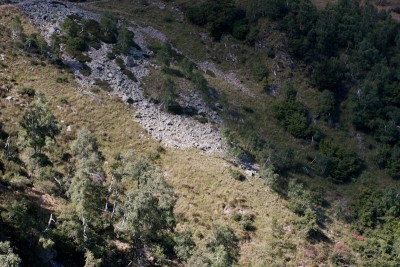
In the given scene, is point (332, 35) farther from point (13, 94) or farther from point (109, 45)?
point (13, 94)

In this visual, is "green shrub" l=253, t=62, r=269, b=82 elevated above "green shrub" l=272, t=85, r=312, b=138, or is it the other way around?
"green shrub" l=253, t=62, r=269, b=82

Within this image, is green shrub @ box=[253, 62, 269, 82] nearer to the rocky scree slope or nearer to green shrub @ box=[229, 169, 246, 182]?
the rocky scree slope

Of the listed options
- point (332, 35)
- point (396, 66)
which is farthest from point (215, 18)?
point (396, 66)

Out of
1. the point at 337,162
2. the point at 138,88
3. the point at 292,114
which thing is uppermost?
the point at 138,88

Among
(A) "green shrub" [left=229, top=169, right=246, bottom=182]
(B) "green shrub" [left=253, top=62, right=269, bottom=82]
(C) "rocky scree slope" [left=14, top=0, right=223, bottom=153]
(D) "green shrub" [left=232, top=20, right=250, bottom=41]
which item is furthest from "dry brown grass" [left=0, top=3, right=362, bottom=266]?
(D) "green shrub" [left=232, top=20, right=250, bottom=41]

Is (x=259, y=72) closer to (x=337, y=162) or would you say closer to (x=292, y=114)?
(x=292, y=114)

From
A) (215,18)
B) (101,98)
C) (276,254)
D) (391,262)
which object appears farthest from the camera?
(215,18)

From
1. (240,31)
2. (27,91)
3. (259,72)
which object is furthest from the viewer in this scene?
(240,31)

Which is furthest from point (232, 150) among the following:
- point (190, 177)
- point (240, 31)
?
point (240, 31)
